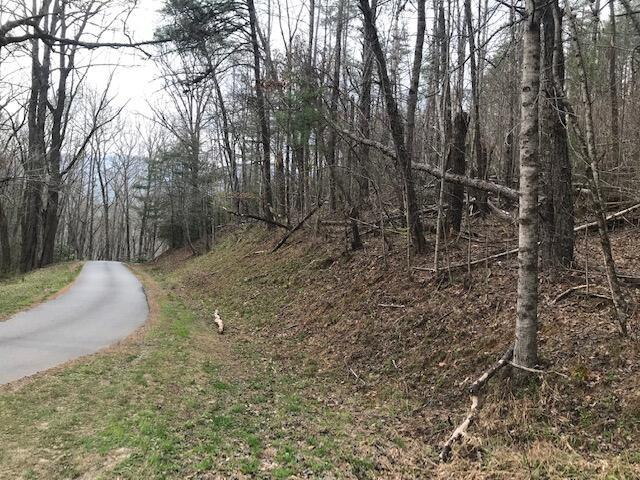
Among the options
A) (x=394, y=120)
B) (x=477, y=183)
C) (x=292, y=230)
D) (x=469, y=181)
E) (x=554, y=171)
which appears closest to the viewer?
(x=554, y=171)

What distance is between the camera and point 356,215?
514 inches

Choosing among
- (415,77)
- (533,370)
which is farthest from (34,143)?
(533,370)

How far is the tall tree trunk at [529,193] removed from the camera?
17.2 feet

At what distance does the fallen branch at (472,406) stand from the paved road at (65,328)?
19.1 feet

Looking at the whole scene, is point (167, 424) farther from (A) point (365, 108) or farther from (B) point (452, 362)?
(A) point (365, 108)

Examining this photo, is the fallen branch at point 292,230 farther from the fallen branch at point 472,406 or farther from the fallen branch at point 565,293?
the fallen branch at point 472,406

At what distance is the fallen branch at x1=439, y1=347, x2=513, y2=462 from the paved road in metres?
5.84

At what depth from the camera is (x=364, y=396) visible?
6781mm

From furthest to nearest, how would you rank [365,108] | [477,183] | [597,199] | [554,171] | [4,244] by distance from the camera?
[4,244] < [365,108] < [477,183] < [554,171] < [597,199]

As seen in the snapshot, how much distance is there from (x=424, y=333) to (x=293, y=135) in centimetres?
771

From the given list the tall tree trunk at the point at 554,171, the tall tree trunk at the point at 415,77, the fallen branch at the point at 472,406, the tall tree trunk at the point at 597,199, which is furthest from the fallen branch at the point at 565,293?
the tall tree trunk at the point at 415,77

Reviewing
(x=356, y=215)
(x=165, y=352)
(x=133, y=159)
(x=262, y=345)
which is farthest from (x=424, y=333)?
(x=133, y=159)

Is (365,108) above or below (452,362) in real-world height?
above

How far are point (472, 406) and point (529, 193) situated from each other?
2.54 meters
